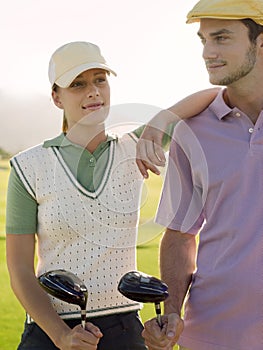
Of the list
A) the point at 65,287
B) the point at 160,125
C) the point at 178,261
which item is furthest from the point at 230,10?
the point at 65,287

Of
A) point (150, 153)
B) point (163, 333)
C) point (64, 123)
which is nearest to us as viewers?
point (163, 333)

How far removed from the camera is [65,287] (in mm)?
2439

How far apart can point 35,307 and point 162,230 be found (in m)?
0.46

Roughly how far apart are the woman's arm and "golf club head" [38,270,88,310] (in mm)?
340

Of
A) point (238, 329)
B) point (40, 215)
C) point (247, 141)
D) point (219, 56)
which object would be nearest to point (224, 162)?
point (247, 141)

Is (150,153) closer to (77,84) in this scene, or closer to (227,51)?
(227,51)

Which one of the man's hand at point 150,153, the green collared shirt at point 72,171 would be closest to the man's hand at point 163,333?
the man's hand at point 150,153

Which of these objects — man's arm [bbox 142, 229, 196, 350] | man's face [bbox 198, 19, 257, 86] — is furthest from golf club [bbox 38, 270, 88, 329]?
man's face [bbox 198, 19, 257, 86]

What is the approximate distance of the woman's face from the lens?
2857mm

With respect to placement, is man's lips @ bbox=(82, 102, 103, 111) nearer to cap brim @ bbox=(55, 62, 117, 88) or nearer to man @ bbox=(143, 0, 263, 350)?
cap brim @ bbox=(55, 62, 117, 88)

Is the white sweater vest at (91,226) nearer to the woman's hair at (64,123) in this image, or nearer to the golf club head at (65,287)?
the woman's hair at (64,123)

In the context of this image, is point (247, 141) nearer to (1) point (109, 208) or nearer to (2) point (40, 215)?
(1) point (109, 208)

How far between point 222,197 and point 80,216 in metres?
0.50

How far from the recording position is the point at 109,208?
279cm
